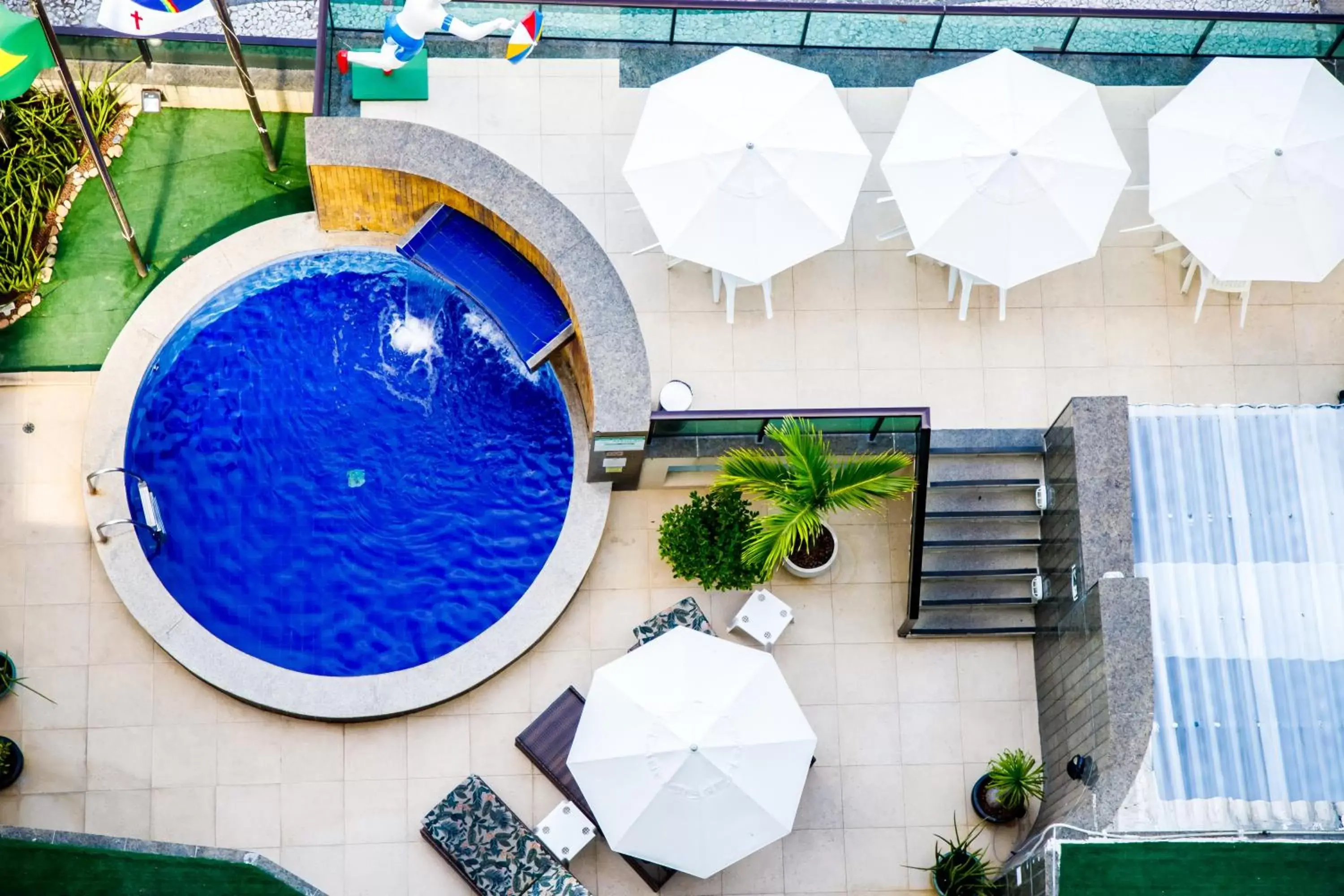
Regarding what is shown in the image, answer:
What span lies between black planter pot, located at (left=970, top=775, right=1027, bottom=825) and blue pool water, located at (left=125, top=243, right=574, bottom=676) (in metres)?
5.96

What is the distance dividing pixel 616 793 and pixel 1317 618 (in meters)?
8.01

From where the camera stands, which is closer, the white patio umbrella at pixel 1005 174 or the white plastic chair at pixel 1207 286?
the white patio umbrella at pixel 1005 174

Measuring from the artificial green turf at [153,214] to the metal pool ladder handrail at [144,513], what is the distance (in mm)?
1804

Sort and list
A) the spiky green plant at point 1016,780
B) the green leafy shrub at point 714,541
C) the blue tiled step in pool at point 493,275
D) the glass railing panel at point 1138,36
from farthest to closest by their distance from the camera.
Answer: the glass railing panel at point 1138,36 < the blue tiled step in pool at point 493,275 < the green leafy shrub at point 714,541 < the spiky green plant at point 1016,780

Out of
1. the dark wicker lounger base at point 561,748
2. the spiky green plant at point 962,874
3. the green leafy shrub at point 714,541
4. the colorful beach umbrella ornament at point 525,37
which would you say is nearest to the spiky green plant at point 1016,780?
the spiky green plant at point 962,874

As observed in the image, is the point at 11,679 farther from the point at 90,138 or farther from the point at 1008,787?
the point at 1008,787

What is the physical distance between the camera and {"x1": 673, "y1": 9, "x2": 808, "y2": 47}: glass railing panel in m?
18.0

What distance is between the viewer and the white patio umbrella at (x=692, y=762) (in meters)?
15.6

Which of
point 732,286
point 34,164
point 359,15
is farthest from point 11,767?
point 732,286

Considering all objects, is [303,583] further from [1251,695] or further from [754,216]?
[1251,695]

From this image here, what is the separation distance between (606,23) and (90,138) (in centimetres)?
628

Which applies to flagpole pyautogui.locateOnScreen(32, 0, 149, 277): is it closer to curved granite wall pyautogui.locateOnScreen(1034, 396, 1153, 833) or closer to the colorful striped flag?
the colorful striped flag

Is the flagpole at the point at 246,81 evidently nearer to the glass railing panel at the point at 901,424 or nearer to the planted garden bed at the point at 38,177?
the planted garden bed at the point at 38,177

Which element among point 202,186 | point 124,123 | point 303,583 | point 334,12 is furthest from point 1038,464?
point 124,123
